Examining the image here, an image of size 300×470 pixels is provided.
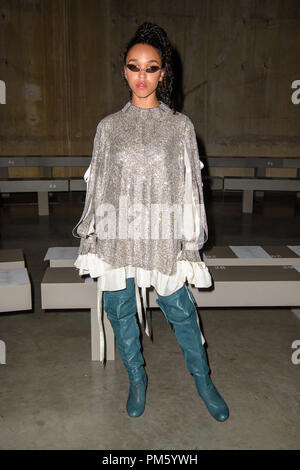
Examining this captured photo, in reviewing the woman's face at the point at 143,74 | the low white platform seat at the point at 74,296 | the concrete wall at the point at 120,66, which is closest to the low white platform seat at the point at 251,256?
the low white platform seat at the point at 74,296

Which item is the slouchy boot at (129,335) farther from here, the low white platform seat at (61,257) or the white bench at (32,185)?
the white bench at (32,185)

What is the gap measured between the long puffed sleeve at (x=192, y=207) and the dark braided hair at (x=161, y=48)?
0.13 m

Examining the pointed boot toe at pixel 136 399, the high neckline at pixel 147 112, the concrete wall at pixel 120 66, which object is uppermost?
the concrete wall at pixel 120 66

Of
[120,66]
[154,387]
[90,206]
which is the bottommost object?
[154,387]

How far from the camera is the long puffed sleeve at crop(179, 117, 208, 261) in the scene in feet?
4.91

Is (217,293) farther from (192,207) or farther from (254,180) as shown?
(254,180)

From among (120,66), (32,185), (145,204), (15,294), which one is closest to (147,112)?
(145,204)

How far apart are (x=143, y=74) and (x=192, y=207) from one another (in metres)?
0.45

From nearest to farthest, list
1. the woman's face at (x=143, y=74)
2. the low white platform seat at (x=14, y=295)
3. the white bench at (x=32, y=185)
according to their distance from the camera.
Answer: the woman's face at (x=143, y=74) < the low white platform seat at (x=14, y=295) < the white bench at (x=32, y=185)

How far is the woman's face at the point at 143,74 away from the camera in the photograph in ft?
4.73

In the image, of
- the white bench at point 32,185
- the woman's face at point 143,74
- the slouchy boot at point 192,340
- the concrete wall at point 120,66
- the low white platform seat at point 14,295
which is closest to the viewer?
the woman's face at point 143,74

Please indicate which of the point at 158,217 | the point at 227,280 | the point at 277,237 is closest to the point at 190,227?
the point at 158,217

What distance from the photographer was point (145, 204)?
1.48 meters

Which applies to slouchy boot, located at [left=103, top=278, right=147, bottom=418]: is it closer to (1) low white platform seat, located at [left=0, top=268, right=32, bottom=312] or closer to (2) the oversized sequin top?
(2) the oversized sequin top
